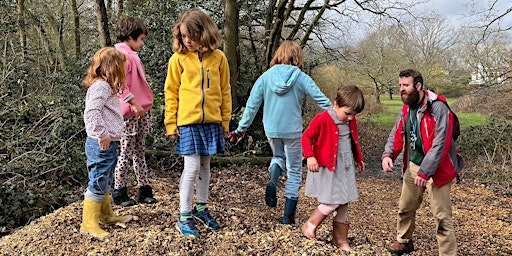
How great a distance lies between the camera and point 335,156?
3.40m

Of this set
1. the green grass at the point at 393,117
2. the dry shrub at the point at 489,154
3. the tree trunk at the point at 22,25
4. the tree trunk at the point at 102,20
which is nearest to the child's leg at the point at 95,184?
the tree trunk at the point at 102,20

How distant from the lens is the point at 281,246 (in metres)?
3.31

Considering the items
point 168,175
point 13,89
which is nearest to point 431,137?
point 168,175

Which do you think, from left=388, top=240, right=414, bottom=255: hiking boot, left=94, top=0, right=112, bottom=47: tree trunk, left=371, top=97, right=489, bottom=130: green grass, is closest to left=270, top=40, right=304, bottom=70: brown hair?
left=388, top=240, right=414, bottom=255: hiking boot

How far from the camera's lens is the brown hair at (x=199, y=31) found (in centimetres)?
330

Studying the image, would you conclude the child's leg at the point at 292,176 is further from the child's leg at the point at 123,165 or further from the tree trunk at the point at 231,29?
the tree trunk at the point at 231,29

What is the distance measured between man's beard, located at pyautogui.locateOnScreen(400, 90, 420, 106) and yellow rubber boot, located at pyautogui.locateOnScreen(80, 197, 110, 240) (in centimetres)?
270

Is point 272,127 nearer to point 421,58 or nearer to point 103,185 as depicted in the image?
point 103,185

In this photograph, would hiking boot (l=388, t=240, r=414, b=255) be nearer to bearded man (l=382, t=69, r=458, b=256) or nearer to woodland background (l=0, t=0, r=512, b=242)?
bearded man (l=382, t=69, r=458, b=256)

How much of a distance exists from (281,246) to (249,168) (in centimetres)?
428

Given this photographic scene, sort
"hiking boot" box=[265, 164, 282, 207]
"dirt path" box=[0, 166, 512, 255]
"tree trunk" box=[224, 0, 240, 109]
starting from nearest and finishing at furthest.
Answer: "dirt path" box=[0, 166, 512, 255], "hiking boot" box=[265, 164, 282, 207], "tree trunk" box=[224, 0, 240, 109]

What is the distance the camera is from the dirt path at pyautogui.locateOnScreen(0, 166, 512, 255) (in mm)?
3268

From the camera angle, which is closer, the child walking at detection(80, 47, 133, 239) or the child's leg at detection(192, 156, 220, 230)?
the child walking at detection(80, 47, 133, 239)

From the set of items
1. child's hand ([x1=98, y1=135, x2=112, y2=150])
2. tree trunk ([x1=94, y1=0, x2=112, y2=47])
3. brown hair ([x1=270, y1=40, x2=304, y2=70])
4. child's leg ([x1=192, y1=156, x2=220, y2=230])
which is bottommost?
child's leg ([x1=192, y1=156, x2=220, y2=230])
